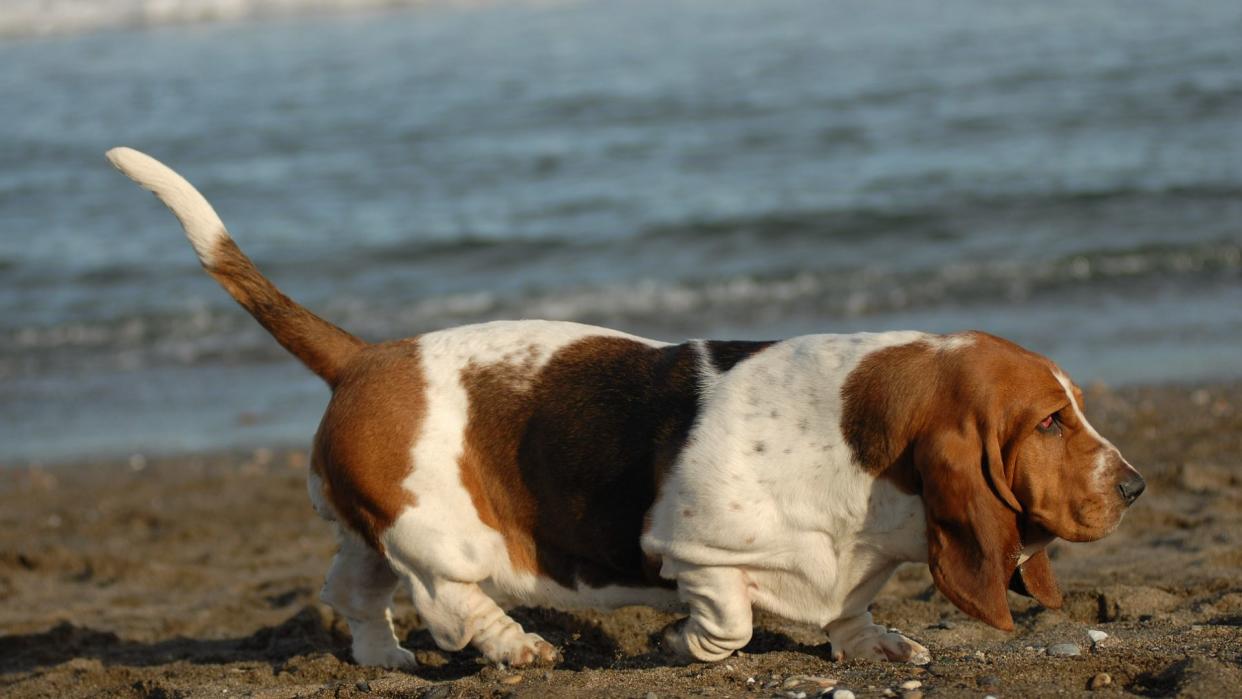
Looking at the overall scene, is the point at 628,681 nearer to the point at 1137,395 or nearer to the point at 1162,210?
the point at 1137,395

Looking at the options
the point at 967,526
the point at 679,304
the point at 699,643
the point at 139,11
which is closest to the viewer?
the point at 967,526

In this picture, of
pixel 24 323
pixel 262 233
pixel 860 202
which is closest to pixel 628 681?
pixel 24 323

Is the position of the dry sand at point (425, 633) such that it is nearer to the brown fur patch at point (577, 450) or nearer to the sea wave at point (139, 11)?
the brown fur patch at point (577, 450)

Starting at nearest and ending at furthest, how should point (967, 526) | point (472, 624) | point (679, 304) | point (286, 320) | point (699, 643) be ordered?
point (967, 526)
point (699, 643)
point (472, 624)
point (286, 320)
point (679, 304)

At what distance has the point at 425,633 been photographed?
5.52 meters

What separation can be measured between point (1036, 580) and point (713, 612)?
101cm

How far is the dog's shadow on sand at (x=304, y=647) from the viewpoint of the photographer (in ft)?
16.2

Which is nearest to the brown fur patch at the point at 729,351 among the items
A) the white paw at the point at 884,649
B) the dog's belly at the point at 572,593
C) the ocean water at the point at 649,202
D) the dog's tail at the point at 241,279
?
the dog's belly at the point at 572,593

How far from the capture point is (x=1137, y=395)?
8406mm

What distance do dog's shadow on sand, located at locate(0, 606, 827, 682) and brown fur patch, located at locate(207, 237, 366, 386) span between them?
1092 millimetres

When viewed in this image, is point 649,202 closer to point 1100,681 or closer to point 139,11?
point 1100,681

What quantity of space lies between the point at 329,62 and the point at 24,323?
53.6 feet

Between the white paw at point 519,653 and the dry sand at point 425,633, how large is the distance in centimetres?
6

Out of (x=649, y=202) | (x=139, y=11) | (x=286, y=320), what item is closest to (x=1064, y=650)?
(x=286, y=320)
